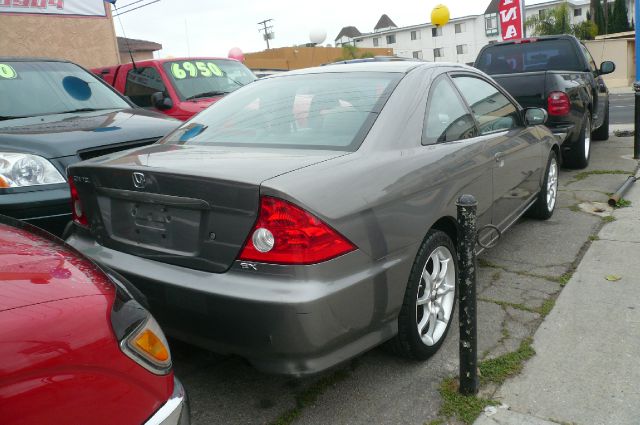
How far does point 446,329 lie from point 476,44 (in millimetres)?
69607

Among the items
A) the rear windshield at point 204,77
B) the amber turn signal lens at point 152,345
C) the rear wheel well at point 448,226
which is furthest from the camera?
the rear windshield at point 204,77

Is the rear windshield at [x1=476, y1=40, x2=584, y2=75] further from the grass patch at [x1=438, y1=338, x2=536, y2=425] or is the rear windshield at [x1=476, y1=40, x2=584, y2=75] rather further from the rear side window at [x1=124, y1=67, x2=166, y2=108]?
the grass patch at [x1=438, y1=338, x2=536, y2=425]

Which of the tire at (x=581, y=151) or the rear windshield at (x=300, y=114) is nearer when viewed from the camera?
the rear windshield at (x=300, y=114)

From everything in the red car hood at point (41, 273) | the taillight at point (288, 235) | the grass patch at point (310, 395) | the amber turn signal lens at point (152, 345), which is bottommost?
the grass patch at point (310, 395)

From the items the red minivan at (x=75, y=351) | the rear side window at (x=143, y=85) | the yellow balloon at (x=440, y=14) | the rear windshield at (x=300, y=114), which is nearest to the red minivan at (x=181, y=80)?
the rear side window at (x=143, y=85)

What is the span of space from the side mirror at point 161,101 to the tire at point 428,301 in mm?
4472

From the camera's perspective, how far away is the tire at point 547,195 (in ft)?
17.2

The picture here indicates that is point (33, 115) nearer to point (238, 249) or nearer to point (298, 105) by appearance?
point (298, 105)

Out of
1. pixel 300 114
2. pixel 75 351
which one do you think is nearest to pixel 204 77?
pixel 300 114

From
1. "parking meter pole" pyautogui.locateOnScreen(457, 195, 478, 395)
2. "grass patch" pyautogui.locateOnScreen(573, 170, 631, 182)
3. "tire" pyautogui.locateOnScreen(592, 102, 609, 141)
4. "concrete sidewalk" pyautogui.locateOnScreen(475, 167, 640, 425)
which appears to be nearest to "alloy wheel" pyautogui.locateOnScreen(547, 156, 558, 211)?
"concrete sidewalk" pyautogui.locateOnScreen(475, 167, 640, 425)

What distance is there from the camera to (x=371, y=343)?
8.28 feet

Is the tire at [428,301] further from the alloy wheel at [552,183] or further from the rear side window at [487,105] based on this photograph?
the alloy wheel at [552,183]

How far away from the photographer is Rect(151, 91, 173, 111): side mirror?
6525 millimetres

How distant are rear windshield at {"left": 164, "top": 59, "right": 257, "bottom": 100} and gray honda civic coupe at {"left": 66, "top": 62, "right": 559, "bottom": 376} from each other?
3.99 metres
